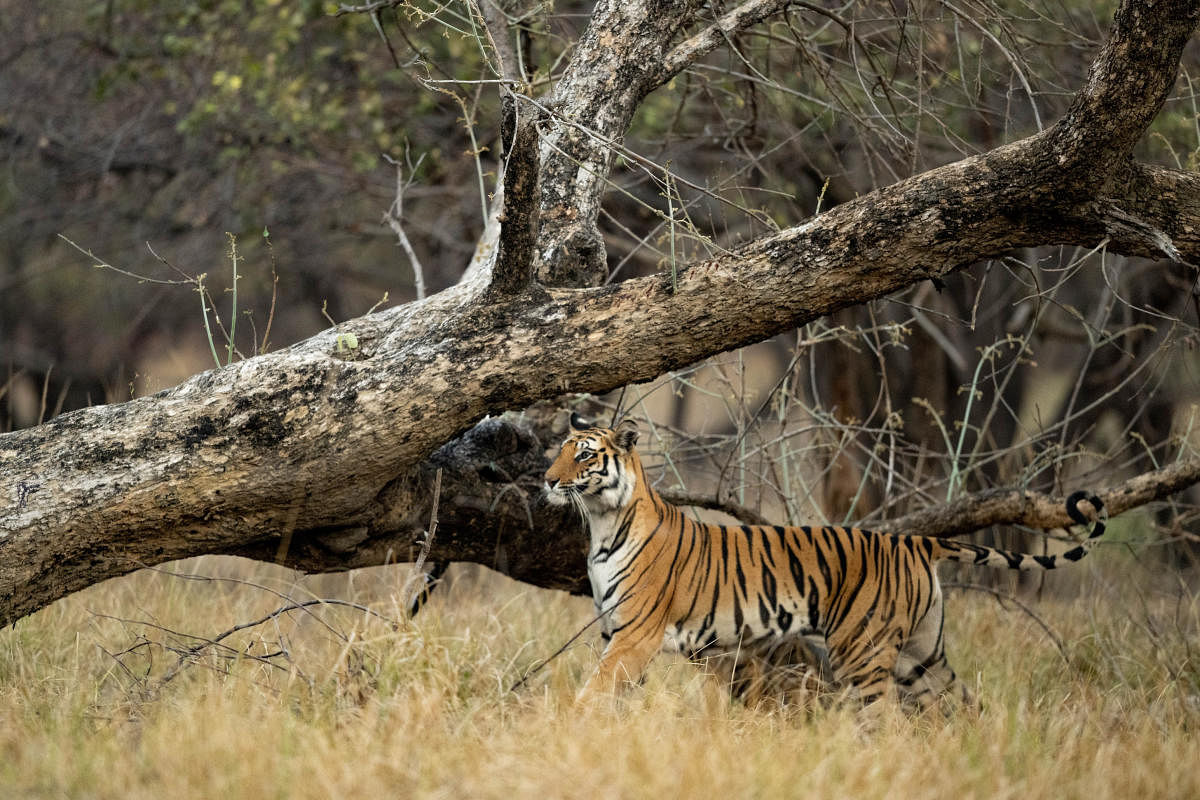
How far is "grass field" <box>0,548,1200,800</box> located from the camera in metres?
3.13

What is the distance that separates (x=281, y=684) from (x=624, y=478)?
5.32 feet

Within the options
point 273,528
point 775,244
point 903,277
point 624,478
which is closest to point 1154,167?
point 903,277

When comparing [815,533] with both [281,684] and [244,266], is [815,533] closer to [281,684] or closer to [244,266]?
[281,684]

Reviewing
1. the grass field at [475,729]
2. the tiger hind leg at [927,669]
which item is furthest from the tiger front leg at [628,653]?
the tiger hind leg at [927,669]

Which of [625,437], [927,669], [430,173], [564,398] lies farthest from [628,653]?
[430,173]

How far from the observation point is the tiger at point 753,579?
Result: 192 inches

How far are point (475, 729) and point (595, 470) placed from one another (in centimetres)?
155

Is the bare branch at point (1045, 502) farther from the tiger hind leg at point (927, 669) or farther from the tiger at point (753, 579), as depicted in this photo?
the tiger hind leg at point (927, 669)

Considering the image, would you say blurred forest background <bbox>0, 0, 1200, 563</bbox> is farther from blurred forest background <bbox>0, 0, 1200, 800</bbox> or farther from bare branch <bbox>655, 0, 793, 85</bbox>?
bare branch <bbox>655, 0, 793, 85</bbox>

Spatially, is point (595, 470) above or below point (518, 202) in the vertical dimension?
below

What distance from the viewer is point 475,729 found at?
11.6 feet

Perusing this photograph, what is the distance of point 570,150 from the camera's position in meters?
4.82

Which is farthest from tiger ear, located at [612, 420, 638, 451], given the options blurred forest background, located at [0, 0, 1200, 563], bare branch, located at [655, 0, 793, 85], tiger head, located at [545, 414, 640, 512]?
blurred forest background, located at [0, 0, 1200, 563]

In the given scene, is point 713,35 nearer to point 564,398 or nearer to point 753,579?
point 564,398
